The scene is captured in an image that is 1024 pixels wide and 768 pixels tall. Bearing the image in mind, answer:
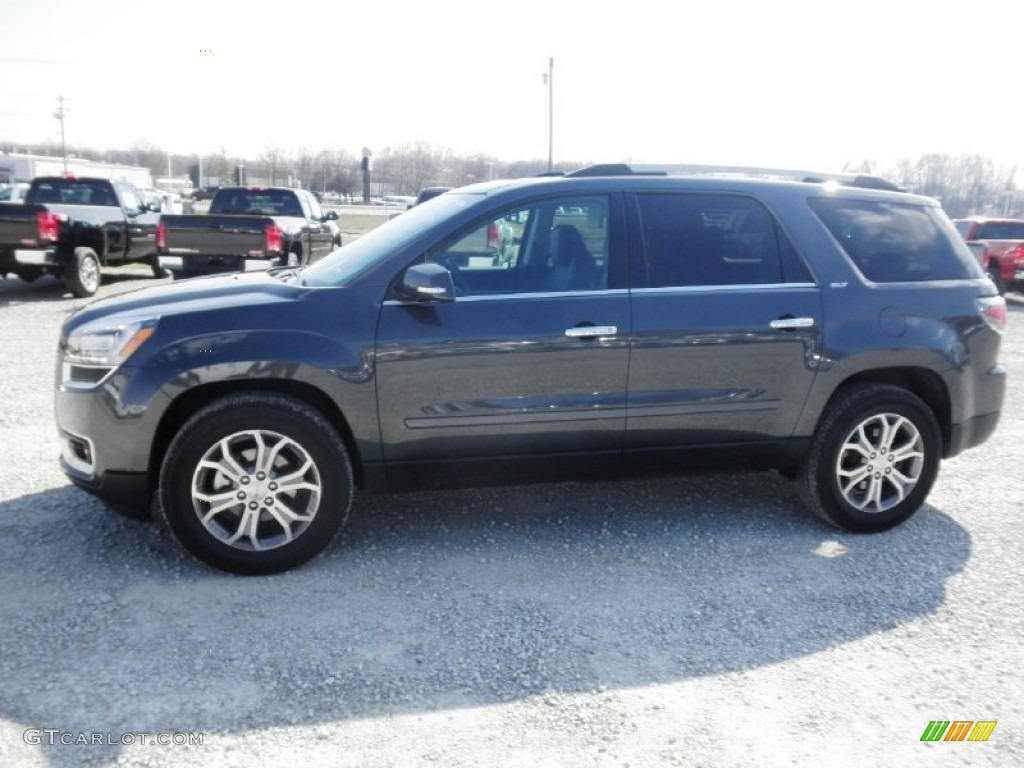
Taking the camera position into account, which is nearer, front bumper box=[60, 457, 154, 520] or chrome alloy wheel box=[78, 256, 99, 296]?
front bumper box=[60, 457, 154, 520]

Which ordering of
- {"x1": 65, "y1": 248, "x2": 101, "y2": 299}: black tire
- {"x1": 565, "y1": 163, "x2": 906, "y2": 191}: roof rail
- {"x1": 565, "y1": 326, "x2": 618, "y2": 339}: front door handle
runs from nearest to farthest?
{"x1": 565, "y1": 326, "x2": 618, "y2": 339}: front door handle < {"x1": 565, "y1": 163, "x2": 906, "y2": 191}: roof rail < {"x1": 65, "y1": 248, "x2": 101, "y2": 299}: black tire

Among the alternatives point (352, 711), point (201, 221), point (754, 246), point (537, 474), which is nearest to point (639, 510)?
point (537, 474)

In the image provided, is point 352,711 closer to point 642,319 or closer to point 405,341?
point 405,341

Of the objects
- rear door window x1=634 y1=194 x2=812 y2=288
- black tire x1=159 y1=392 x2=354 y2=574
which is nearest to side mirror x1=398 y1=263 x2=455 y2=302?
black tire x1=159 y1=392 x2=354 y2=574

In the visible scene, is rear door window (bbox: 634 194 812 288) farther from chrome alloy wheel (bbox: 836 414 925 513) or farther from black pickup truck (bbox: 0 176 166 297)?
black pickup truck (bbox: 0 176 166 297)

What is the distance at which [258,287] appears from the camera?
4.09 meters

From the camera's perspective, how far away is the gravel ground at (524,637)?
107 inches

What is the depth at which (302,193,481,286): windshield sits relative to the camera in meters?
4.01

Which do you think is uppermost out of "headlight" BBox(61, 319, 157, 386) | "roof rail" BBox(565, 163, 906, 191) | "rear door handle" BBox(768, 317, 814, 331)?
"roof rail" BBox(565, 163, 906, 191)

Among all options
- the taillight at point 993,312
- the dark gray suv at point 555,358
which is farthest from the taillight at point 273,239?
the taillight at point 993,312

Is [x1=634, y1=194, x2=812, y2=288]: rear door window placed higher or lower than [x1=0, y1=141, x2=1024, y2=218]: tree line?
lower

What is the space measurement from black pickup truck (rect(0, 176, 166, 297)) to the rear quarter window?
1141 cm

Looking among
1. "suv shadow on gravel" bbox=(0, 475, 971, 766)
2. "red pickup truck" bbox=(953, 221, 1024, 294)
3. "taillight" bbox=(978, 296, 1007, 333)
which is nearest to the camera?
"suv shadow on gravel" bbox=(0, 475, 971, 766)

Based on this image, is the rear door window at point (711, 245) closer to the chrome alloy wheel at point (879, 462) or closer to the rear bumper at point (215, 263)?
the chrome alloy wheel at point (879, 462)
